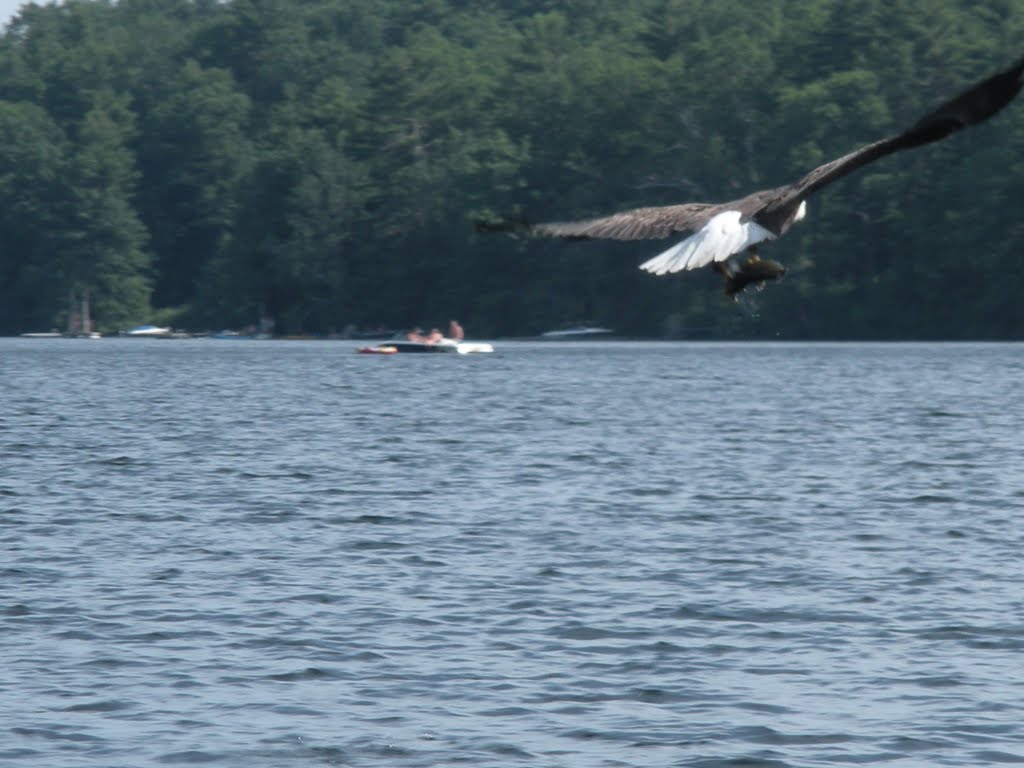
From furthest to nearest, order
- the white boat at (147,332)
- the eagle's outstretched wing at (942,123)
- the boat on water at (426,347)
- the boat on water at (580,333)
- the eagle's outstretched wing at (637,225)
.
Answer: the white boat at (147,332) < the boat on water at (580,333) < the boat on water at (426,347) < the eagle's outstretched wing at (637,225) < the eagle's outstretched wing at (942,123)

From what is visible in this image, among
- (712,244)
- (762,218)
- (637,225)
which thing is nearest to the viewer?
(712,244)

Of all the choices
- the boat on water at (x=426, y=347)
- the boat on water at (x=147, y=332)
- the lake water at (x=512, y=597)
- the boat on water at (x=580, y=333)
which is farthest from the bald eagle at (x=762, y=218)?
the boat on water at (x=147, y=332)

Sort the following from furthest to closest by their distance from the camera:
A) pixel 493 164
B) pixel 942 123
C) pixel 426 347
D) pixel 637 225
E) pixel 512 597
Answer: pixel 493 164 < pixel 426 347 < pixel 512 597 < pixel 637 225 < pixel 942 123

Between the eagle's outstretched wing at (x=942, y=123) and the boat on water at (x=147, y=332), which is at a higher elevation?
the eagle's outstretched wing at (x=942, y=123)

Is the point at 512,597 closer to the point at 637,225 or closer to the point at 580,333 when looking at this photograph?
the point at 637,225

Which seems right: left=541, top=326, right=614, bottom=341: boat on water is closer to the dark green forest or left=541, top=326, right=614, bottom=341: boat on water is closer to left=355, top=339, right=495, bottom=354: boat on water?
the dark green forest

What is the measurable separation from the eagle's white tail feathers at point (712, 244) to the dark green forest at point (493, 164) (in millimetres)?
75324

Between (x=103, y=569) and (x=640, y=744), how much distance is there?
8.40 metres

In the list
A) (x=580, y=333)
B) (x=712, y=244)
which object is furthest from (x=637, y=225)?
(x=580, y=333)

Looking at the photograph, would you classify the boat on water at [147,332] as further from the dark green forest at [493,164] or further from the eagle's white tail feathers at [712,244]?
the eagle's white tail feathers at [712,244]

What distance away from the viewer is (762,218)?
368 inches

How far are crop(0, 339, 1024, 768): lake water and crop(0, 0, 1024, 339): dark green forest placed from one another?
47317mm

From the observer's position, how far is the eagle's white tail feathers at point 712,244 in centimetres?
858

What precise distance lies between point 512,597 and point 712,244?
32.0ft
